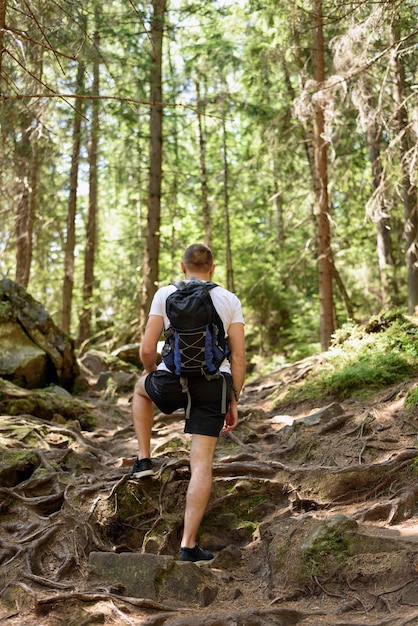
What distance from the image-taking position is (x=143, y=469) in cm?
523

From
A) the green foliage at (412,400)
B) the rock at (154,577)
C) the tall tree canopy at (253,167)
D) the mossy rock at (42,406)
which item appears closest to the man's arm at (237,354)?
the rock at (154,577)

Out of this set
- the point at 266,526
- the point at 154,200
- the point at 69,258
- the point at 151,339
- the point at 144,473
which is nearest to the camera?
the point at 151,339

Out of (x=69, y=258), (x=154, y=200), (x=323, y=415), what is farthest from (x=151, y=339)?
(x=69, y=258)

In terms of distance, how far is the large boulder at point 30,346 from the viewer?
10898 millimetres

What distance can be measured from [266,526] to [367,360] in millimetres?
4429

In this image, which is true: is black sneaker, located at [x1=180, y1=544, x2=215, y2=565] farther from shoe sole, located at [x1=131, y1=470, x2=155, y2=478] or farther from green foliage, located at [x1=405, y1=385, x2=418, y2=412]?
green foliage, located at [x1=405, y1=385, x2=418, y2=412]

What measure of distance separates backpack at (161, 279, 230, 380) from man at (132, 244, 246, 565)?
109 millimetres

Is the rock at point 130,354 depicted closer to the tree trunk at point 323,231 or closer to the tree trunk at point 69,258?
the tree trunk at point 69,258

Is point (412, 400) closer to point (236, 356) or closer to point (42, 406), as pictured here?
point (236, 356)

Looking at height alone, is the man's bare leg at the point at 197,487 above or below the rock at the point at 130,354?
below

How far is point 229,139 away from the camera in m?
25.8

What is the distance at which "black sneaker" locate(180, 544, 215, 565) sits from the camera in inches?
168

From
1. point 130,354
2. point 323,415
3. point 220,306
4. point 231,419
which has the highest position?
point 130,354

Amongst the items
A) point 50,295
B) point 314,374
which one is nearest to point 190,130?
point 50,295
